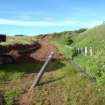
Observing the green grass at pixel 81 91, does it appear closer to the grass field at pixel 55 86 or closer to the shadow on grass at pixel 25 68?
the grass field at pixel 55 86

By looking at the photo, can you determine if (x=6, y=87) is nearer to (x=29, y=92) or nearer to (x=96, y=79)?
(x=29, y=92)

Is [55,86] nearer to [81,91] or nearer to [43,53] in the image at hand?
[81,91]

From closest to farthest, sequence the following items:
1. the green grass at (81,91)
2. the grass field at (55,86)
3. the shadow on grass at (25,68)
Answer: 1. the green grass at (81,91)
2. the grass field at (55,86)
3. the shadow on grass at (25,68)

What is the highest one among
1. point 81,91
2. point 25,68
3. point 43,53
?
point 43,53

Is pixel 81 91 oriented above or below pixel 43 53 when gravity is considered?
below

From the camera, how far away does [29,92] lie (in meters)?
15.4

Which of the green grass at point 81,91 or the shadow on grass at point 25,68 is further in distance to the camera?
the shadow on grass at point 25,68

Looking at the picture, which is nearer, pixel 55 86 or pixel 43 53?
pixel 55 86

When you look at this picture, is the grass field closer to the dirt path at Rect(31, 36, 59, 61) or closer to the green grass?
the green grass

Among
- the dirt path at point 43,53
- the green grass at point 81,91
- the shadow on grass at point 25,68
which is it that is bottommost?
the green grass at point 81,91

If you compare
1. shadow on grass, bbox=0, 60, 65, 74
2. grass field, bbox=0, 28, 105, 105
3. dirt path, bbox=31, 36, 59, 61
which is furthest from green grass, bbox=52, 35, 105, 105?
dirt path, bbox=31, 36, 59, 61

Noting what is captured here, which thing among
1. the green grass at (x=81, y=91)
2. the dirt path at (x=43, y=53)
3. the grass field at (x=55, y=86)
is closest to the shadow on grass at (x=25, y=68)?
the grass field at (x=55, y=86)

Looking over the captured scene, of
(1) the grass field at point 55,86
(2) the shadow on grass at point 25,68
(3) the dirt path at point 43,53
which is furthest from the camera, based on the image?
(3) the dirt path at point 43,53

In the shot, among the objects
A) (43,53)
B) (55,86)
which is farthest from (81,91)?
(43,53)
